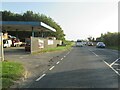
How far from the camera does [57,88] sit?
448 inches

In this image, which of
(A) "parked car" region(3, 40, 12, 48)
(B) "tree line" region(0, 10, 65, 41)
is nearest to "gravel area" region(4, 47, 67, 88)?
(A) "parked car" region(3, 40, 12, 48)

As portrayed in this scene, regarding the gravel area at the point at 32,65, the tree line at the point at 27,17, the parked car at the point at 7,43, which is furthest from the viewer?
the tree line at the point at 27,17

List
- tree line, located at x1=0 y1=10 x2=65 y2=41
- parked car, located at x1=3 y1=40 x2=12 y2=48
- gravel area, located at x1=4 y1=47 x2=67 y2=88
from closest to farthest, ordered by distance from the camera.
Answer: gravel area, located at x1=4 y1=47 x2=67 y2=88, parked car, located at x1=3 y1=40 x2=12 y2=48, tree line, located at x1=0 y1=10 x2=65 y2=41

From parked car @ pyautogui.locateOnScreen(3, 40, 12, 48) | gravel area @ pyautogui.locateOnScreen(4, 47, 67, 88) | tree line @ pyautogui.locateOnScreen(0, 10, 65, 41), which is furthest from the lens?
tree line @ pyautogui.locateOnScreen(0, 10, 65, 41)

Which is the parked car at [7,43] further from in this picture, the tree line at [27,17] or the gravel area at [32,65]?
the tree line at [27,17]

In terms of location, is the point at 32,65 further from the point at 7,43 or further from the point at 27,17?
the point at 27,17

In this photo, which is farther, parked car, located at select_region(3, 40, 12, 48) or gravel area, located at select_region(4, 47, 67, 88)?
parked car, located at select_region(3, 40, 12, 48)

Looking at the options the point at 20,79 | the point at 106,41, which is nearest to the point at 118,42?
the point at 106,41

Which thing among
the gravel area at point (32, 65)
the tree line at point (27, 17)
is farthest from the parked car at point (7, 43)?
the tree line at point (27, 17)

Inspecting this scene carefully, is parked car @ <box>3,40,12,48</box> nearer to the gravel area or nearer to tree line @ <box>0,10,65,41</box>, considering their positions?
the gravel area

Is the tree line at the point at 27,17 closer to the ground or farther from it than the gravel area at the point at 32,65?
farther from it

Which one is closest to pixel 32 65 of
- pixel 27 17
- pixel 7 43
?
pixel 7 43

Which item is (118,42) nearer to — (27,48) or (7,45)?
(7,45)

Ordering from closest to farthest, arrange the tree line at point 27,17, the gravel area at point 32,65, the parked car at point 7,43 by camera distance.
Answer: the gravel area at point 32,65 → the parked car at point 7,43 → the tree line at point 27,17
